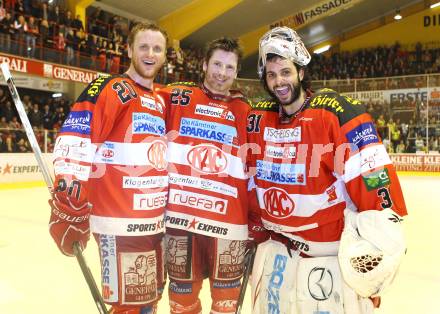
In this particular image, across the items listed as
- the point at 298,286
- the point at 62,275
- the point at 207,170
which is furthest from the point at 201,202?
the point at 62,275

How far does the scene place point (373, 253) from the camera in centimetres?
158

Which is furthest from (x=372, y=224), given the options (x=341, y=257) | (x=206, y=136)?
(x=206, y=136)

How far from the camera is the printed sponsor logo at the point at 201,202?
227cm

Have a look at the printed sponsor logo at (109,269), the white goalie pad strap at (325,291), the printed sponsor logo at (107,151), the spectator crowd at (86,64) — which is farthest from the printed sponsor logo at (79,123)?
the spectator crowd at (86,64)

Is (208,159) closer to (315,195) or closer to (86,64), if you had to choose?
(315,195)

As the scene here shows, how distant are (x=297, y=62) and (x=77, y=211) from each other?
1.20 m

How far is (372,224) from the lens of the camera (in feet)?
5.39

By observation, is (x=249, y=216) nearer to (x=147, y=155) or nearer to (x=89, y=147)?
(x=147, y=155)

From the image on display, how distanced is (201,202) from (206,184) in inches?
3.8

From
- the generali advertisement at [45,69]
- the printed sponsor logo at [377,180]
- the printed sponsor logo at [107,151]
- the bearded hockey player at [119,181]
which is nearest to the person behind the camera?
the printed sponsor logo at [377,180]

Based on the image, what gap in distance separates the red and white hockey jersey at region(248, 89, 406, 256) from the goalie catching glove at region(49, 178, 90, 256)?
83 centimetres

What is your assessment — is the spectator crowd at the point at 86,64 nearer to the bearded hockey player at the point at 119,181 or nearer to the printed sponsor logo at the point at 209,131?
the printed sponsor logo at the point at 209,131

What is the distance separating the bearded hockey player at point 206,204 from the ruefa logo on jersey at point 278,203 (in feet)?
0.83

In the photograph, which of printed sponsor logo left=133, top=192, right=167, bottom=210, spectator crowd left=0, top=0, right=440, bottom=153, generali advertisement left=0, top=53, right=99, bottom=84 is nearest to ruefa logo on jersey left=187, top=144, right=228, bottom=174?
printed sponsor logo left=133, top=192, right=167, bottom=210
